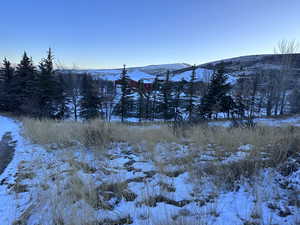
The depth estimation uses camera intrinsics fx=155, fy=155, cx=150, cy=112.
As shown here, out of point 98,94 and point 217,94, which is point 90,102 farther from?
point 217,94

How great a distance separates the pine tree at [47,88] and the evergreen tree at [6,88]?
5.42 meters

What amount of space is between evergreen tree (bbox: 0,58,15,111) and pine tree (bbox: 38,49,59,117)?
5424 millimetres

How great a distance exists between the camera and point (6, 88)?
20359 millimetres

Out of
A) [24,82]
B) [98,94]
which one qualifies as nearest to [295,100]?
[98,94]

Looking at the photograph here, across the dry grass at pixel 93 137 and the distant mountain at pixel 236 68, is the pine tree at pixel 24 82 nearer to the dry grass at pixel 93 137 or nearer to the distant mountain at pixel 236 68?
the distant mountain at pixel 236 68

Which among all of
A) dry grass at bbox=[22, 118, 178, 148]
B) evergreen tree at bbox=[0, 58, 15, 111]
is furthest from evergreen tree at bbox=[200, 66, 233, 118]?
evergreen tree at bbox=[0, 58, 15, 111]

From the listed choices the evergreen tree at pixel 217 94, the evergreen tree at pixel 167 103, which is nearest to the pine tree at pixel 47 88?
the evergreen tree at pixel 167 103

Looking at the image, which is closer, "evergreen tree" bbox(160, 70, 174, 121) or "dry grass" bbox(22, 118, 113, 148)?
"dry grass" bbox(22, 118, 113, 148)

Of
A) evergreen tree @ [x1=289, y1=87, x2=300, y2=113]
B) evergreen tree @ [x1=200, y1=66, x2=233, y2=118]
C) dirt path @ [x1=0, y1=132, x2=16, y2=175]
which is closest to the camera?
dirt path @ [x1=0, y1=132, x2=16, y2=175]

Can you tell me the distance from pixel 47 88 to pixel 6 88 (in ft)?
26.6

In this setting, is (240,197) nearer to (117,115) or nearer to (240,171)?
(240,171)

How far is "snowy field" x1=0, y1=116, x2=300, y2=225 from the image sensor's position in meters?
1.83

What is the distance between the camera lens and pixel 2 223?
1881 mm

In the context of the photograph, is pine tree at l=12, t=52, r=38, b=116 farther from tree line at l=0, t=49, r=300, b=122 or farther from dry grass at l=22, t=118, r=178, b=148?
dry grass at l=22, t=118, r=178, b=148
